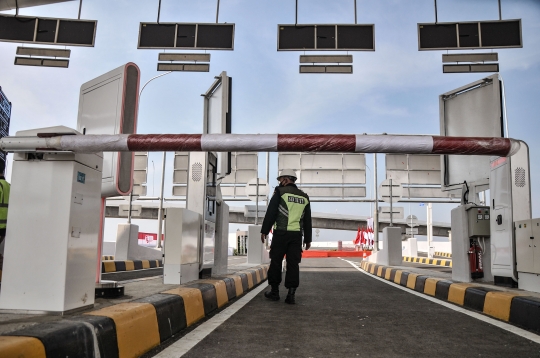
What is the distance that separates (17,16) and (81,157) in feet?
42.1

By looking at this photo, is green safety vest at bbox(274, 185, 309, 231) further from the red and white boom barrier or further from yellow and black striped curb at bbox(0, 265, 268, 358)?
the red and white boom barrier

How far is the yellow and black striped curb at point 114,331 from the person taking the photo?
95.4 inches

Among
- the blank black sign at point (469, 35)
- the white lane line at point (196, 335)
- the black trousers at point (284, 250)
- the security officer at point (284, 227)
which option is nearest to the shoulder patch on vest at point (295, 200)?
the security officer at point (284, 227)

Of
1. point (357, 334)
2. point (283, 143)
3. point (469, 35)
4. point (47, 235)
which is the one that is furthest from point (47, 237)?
point (469, 35)

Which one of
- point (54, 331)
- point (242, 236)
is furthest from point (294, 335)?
point (242, 236)

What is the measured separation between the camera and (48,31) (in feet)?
47.2

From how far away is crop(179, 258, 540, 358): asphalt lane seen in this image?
3.52 meters

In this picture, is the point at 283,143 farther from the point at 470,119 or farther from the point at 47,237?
the point at 470,119

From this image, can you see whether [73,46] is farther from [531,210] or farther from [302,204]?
[531,210]

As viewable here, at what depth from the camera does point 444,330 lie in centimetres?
443

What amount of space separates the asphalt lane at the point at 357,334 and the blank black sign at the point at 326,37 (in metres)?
9.51

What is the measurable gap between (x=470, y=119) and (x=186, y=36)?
816cm

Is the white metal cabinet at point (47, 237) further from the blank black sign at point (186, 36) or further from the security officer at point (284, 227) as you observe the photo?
the blank black sign at point (186, 36)

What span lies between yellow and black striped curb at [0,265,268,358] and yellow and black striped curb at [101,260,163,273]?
9608mm
